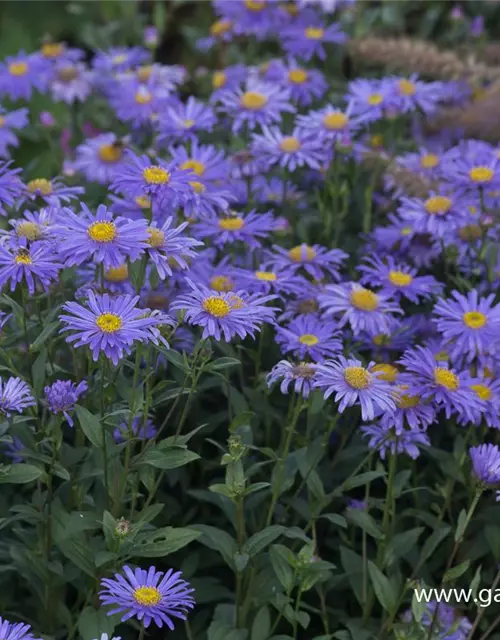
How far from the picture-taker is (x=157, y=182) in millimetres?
1669

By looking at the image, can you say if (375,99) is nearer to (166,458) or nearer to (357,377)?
(357,377)

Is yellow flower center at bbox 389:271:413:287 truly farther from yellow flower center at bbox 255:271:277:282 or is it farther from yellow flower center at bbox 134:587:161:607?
yellow flower center at bbox 134:587:161:607

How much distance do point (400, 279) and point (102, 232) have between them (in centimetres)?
71

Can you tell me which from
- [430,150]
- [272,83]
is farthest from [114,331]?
[430,150]

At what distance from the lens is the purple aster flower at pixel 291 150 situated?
2170 mm

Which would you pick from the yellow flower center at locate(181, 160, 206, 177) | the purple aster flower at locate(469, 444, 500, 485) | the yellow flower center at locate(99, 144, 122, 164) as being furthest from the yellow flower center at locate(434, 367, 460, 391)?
the yellow flower center at locate(99, 144, 122, 164)

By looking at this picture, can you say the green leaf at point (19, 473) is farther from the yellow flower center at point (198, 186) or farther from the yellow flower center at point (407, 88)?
the yellow flower center at point (407, 88)

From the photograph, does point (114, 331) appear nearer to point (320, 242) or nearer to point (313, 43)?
point (320, 242)

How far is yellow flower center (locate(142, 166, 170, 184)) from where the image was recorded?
167 cm

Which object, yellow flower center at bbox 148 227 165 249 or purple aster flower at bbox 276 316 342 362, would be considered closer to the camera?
yellow flower center at bbox 148 227 165 249

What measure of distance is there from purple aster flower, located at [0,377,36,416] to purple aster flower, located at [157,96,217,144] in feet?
3.24

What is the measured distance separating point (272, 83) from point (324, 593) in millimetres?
1419

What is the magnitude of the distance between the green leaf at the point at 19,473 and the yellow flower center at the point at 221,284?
50 cm

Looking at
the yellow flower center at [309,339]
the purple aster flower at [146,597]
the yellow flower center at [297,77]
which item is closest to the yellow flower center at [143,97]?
the yellow flower center at [297,77]
